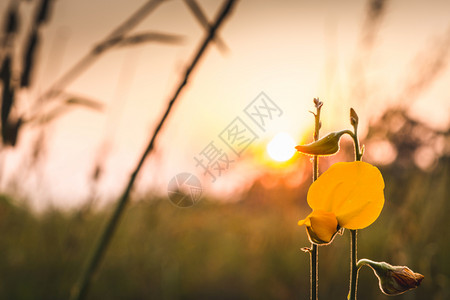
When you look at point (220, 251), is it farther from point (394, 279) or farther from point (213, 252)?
point (394, 279)

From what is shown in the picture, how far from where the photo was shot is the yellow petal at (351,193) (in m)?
0.36

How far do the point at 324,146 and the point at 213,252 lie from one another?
7.01 feet

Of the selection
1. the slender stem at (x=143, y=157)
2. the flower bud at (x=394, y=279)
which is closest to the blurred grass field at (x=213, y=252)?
the flower bud at (x=394, y=279)

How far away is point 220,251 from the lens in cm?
242

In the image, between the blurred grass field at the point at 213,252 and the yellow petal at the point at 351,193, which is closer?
the yellow petal at the point at 351,193

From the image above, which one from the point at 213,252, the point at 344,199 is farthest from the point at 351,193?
the point at 213,252

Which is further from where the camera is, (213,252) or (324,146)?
(213,252)

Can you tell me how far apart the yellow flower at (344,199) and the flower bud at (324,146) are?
0.02 metres

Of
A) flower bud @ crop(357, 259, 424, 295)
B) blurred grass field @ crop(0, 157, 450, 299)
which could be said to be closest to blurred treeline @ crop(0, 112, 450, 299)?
blurred grass field @ crop(0, 157, 450, 299)

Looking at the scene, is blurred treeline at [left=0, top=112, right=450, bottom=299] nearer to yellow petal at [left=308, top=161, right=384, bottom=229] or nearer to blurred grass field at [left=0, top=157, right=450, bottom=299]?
blurred grass field at [left=0, top=157, right=450, bottom=299]

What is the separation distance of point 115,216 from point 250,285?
1757 millimetres

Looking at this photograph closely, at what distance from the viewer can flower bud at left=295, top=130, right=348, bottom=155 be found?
1.11ft

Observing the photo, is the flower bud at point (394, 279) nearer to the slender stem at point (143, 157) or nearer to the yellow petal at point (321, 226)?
the yellow petal at point (321, 226)

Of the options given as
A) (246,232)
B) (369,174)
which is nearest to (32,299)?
(246,232)
